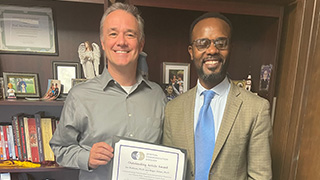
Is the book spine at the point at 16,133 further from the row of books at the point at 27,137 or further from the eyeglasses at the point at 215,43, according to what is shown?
the eyeglasses at the point at 215,43

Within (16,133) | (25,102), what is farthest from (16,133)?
(25,102)

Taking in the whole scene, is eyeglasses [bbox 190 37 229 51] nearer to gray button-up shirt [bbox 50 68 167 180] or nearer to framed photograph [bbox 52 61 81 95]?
gray button-up shirt [bbox 50 68 167 180]

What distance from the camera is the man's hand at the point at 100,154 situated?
0.93 m

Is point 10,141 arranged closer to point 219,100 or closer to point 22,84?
point 22,84

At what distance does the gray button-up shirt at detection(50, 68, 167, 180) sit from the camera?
1.02 m

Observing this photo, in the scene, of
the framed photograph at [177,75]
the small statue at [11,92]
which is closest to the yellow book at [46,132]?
the small statue at [11,92]

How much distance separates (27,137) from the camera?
1271 mm

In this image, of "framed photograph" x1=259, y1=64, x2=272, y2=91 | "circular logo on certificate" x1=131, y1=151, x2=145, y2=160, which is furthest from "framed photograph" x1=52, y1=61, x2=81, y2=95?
"framed photograph" x1=259, y1=64, x2=272, y2=91

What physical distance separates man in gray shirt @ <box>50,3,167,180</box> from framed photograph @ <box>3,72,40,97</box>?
1.48 feet

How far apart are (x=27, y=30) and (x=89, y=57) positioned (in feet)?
1.56

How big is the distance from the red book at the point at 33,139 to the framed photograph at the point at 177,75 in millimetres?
909

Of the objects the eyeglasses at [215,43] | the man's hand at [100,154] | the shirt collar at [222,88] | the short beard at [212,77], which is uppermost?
the eyeglasses at [215,43]

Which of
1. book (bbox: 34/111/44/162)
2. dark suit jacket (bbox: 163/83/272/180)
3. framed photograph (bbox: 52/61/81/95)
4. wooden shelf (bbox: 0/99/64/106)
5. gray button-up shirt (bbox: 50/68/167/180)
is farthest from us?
framed photograph (bbox: 52/61/81/95)

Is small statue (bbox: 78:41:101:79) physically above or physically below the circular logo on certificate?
above
